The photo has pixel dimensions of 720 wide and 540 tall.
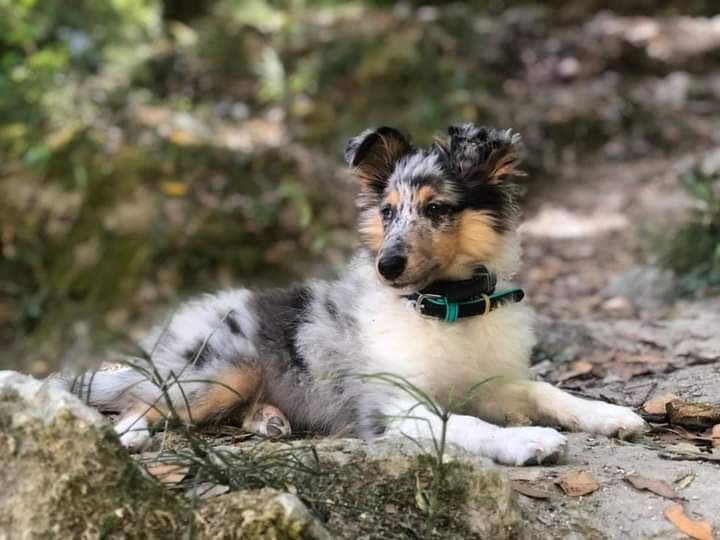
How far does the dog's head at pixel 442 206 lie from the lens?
3988 millimetres

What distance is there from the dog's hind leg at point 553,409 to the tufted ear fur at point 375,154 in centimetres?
128

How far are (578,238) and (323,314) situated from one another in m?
6.73

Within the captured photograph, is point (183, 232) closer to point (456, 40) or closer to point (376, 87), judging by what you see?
point (376, 87)

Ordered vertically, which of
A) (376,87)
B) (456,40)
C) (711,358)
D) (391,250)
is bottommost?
(711,358)

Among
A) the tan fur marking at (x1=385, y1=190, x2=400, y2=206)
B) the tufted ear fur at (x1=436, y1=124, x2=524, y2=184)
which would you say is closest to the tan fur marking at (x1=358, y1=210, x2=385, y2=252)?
the tan fur marking at (x1=385, y1=190, x2=400, y2=206)

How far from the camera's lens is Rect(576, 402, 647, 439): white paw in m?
4.01

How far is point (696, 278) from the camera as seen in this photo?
7371mm

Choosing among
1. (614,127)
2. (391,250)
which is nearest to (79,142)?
(391,250)

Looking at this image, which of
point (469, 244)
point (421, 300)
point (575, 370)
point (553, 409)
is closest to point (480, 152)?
point (469, 244)

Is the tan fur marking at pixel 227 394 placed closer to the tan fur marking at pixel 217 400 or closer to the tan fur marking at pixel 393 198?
the tan fur marking at pixel 217 400

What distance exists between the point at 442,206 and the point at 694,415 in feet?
5.64

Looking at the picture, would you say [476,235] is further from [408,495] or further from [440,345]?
[408,495]

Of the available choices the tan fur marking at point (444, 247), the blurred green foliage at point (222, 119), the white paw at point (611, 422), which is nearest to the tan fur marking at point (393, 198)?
the tan fur marking at point (444, 247)

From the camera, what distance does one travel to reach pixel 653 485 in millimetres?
3371
